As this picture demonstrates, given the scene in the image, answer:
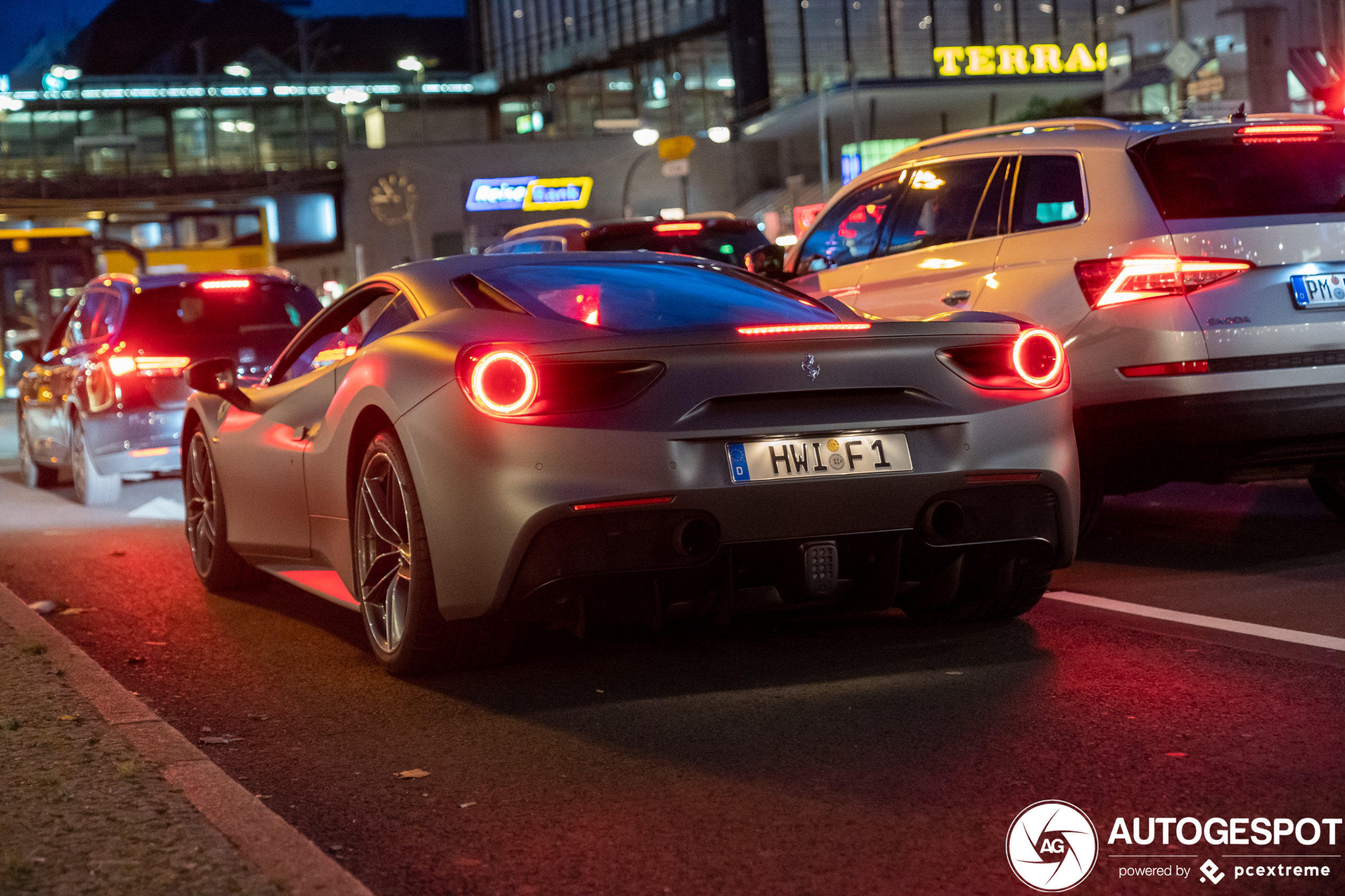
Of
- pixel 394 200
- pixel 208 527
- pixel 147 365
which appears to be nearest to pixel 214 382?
pixel 208 527

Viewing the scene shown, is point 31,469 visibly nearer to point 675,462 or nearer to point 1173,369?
point 1173,369

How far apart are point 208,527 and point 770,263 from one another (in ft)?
10.8

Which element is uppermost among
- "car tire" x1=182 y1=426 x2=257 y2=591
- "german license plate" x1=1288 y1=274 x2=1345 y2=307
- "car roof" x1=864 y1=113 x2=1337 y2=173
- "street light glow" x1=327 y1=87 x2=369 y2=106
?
"street light glow" x1=327 y1=87 x2=369 y2=106

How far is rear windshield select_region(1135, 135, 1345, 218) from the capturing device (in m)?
6.84

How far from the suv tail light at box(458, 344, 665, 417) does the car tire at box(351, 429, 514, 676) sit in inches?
18.2

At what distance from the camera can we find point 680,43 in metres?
72.2

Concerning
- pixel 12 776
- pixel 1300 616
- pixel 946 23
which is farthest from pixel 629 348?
pixel 946 23

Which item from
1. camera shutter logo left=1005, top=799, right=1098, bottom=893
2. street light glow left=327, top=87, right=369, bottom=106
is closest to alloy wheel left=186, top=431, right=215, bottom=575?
camera shutter logo left=1005, top=799, right=1098, bottom=893

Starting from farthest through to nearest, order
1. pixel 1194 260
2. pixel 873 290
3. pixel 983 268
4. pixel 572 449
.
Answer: pixel 873 290 < pixel 983 268 < pixel 1194 260 < pixel 572 449

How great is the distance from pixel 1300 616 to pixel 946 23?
66.7 m

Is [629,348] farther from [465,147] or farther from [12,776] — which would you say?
[465,147]

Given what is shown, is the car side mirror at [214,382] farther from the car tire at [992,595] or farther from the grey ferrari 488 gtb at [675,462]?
the car tire at [992,595]

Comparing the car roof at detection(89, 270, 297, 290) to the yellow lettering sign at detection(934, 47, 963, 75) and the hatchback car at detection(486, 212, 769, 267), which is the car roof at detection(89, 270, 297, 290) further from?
the yellow lettering sign at detection(934, 47, 963, 75)

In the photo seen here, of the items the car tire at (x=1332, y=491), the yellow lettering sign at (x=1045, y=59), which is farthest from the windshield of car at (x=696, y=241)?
the yellow lettering sign at (x=1045, y=59)
